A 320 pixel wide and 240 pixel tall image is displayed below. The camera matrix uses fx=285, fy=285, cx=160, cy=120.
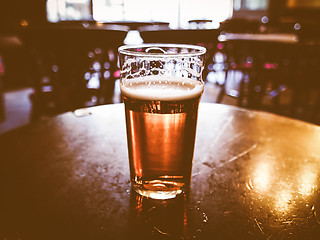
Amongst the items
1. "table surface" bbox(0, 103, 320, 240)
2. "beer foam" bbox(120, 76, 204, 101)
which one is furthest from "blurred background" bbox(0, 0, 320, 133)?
"beer foam" bbox(120, 76, 204, 101)

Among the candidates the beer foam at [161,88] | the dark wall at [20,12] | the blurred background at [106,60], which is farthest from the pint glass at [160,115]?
the dark wall at [20,12]

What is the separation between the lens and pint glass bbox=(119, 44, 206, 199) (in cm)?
49

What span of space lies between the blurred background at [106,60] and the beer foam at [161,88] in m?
0.95

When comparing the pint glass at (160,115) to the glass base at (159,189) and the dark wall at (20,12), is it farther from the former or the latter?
the dark wall at (20,12)

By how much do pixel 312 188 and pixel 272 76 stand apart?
4.23 meters

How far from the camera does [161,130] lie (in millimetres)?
497

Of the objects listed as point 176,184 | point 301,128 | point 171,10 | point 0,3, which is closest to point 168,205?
point 176,184

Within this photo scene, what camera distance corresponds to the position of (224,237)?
41 cm

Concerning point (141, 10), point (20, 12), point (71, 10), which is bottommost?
point (20, 12)

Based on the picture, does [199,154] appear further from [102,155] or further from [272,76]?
[272,76]

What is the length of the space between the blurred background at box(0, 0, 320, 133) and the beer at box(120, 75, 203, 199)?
0.97m

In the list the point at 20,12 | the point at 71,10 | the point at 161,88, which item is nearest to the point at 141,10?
the point at 71,10

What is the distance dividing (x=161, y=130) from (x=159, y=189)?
0.11 m

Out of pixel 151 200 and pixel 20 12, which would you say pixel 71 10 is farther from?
pixel 151 200
